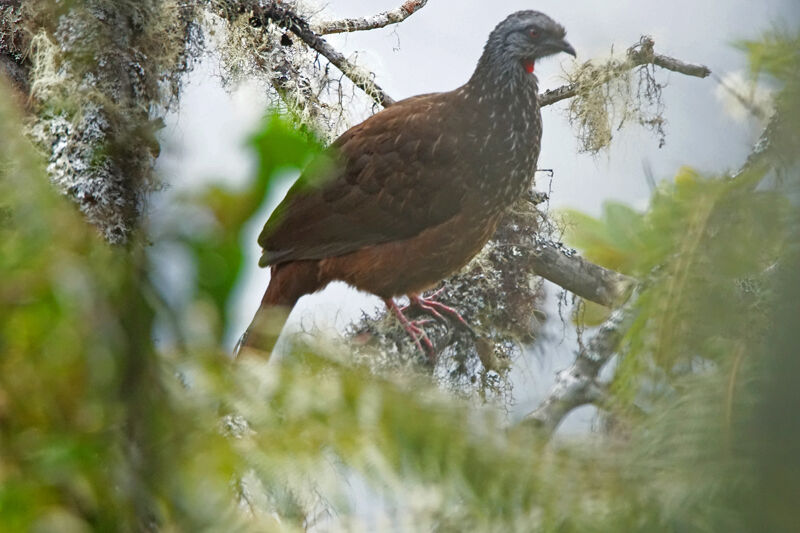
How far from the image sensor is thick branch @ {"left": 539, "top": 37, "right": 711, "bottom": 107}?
1236 mm

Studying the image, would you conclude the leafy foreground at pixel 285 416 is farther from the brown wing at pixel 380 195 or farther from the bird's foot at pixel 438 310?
the bird's foot at pixel 438 310

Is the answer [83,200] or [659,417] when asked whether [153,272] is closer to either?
[659,417]

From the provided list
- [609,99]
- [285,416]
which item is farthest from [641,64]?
[285,416]

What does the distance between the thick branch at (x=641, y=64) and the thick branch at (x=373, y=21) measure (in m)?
0.24

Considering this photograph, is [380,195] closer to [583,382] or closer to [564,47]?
[564,47]

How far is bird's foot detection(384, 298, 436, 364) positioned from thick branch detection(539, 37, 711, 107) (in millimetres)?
370

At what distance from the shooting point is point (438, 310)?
4.46ft

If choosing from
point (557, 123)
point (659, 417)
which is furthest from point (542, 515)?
point (557, 123)

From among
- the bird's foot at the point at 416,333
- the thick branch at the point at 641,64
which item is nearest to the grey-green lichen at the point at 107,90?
the bird's foot at the point at 416,333

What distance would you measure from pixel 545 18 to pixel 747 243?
917mm

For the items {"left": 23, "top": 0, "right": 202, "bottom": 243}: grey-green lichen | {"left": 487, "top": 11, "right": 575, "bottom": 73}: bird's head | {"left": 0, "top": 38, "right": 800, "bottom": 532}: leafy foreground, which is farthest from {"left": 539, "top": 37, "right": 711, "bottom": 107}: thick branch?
{"left": 0, "top": 38, "right": 800, "bottom": 532}: leafy foreground

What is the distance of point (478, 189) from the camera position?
3.81 ft

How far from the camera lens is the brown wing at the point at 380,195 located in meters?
1.15

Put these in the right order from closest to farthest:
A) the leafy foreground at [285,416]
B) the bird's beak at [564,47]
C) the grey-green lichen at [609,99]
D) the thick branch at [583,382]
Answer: the leafy foreground at [285,416]
the thick branch at [583,382]
the bird's beak at [564,47]
the grey-green lichen at [609,99]
